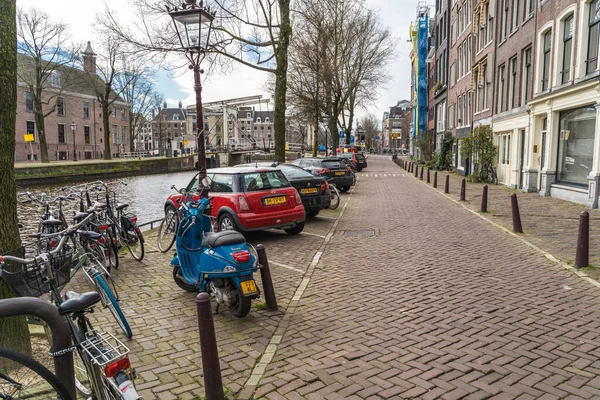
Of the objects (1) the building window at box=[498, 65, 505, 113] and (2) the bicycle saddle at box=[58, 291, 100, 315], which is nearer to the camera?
(2) the bicycle saddle at box=[58, 291, 100, 315]

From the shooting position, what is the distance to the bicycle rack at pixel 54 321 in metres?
2.16

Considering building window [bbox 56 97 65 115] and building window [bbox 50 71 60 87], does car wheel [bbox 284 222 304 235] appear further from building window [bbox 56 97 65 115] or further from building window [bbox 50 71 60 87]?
building window [bbox 56 97 65 115]

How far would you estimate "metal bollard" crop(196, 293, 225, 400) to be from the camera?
10.2 feet

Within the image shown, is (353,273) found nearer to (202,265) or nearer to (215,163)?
(202,265)

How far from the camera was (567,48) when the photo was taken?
15.1 metres

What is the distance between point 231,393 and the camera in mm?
3414

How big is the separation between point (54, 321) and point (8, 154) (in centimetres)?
Result: 223

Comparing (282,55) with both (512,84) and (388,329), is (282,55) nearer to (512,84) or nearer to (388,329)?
(512,84)

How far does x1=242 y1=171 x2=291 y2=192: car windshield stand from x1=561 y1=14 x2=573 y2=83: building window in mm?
10954

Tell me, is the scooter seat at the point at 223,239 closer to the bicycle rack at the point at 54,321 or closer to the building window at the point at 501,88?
the bicycle rack at the point at 54,321

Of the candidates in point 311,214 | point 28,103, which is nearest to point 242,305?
point 311,214

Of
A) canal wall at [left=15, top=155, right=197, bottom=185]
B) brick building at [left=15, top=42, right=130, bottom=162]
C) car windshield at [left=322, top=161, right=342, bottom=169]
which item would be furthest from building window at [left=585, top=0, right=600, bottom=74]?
brick building at [left=15, top=42, right=130, bottom=162]

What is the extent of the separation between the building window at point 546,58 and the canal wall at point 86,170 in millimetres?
29630

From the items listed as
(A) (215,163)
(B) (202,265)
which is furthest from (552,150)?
(A) (215,163)
